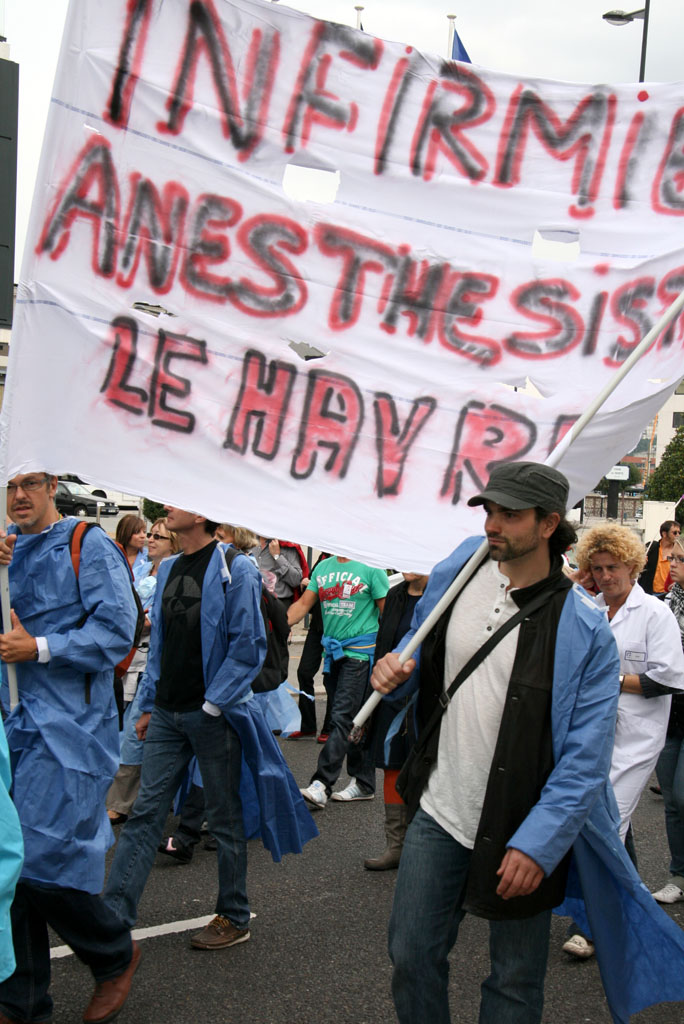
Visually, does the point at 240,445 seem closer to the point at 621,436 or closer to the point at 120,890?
the point at 621,436

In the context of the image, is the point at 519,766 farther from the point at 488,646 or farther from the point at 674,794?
the point at 674,794

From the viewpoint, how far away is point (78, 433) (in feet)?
10.2

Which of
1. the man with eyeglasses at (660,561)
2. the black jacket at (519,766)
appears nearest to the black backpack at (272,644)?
the black jacket at (519,766)

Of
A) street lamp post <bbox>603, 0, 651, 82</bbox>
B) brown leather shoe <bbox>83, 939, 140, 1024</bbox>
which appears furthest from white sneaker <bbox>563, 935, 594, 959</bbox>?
street lamp post <bbox>603, 0, 651, 82</bbox>

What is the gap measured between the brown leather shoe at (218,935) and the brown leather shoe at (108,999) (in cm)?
67

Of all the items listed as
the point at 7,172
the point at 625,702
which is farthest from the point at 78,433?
the point at 625,702

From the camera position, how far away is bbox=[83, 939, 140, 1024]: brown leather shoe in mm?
3666

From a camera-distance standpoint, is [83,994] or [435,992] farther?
[83,994]

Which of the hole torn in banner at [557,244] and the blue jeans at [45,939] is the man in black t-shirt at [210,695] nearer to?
the blue jeans at [45,939]

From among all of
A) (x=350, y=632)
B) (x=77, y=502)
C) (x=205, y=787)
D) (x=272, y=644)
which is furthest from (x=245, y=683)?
(x=77, y=502)

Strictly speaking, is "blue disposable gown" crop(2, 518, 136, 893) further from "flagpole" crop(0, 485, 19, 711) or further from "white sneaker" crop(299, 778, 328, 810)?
"white sneaker" crop(299, 778, 328, 810)

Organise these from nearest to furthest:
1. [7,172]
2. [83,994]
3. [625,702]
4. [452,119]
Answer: [452,119], [7,172], [83,994], [625,702]

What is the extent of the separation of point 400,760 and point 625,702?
71.6 inches

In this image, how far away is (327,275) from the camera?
324 centimetres
